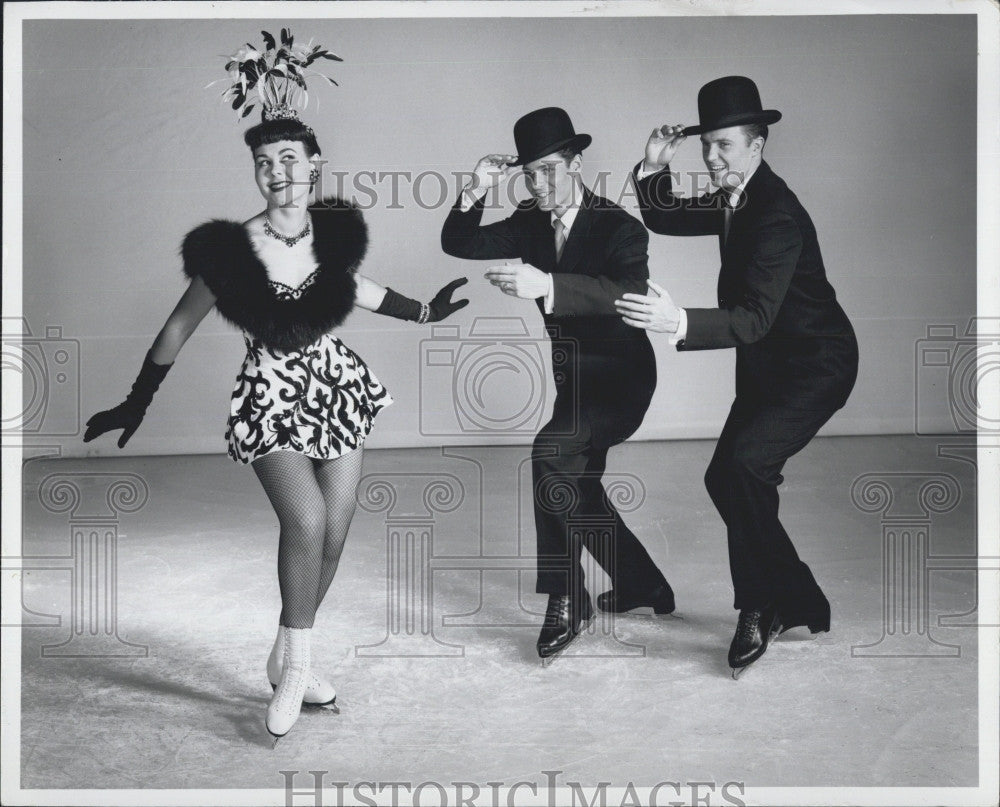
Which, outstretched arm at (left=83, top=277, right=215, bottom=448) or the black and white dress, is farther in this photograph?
outstretched arm at (left=83, top=277, right=215, bottom=448)

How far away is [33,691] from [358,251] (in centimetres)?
174

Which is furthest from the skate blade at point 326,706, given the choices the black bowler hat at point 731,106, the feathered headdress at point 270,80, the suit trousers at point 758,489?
the black bowler hat at point 731,106

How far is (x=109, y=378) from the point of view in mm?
4328

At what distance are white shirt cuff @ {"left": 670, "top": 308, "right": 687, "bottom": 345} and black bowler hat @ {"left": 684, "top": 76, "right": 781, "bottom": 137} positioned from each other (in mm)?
671

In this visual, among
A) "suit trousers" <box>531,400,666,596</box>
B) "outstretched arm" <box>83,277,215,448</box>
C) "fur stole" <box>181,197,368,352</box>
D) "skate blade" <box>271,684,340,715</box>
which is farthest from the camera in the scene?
"suit trousers" <box>531,400,666,596</box>

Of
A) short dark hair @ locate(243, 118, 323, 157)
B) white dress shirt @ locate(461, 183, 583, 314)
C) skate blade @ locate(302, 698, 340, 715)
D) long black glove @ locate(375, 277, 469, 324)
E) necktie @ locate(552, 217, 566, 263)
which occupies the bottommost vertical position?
skate blade @ locate(302, 698, 340, 715)

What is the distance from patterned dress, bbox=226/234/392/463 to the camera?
3.38 m

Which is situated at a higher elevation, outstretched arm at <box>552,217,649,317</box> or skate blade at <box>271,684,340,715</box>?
outstretched arm at <box>552,217,649,317</box>

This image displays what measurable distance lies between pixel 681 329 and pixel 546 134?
804 mm

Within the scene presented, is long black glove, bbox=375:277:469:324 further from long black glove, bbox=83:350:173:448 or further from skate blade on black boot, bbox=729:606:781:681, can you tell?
skate blade on black boot, bbox=729:606:781:681

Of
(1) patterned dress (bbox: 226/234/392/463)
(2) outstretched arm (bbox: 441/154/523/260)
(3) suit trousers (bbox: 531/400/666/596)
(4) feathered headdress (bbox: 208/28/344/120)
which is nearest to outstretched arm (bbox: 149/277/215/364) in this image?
(1) patterned dress (bbox: 226/234/392/463)

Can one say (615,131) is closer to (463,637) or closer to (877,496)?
(877,496)

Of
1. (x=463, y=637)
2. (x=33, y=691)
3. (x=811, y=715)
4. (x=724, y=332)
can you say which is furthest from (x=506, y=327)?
(x=33, y=691)

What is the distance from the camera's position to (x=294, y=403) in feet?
11.1
